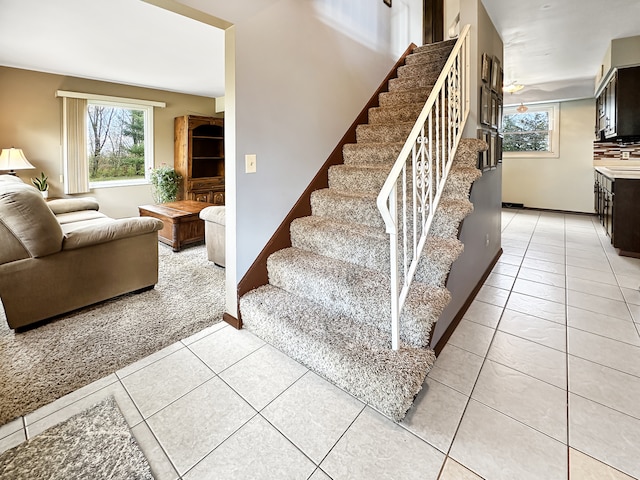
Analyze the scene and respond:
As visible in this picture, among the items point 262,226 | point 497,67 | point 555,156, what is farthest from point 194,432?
point 555,156

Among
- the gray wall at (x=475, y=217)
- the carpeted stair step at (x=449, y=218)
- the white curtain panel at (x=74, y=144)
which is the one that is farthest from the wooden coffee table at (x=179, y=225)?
the gray wall at (x=475, y=217)

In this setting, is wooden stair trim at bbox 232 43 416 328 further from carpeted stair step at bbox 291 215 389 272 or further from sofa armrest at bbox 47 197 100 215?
sofa armrest at bbox 47 197 100 215

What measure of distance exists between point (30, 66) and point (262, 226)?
4606mm

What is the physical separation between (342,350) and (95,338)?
1701 mm

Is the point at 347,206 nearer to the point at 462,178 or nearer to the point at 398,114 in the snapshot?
the point at 462,178

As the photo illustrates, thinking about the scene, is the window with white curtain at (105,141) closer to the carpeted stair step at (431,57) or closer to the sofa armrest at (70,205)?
the sofa armrest at (70,205)

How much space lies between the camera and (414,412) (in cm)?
159

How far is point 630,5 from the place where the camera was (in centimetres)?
331

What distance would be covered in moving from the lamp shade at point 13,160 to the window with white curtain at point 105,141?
2.28 ft

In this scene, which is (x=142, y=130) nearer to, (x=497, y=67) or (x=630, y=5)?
(x=497, y=67)

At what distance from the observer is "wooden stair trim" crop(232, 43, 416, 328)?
235 cm

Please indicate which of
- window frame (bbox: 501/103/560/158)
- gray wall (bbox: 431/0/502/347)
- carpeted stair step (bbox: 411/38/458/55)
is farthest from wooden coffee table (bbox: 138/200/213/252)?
window frame (bbox: 501/103/560/158)

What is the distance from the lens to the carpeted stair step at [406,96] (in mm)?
3355

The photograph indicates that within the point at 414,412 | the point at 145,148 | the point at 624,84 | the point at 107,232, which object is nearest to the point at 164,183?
the point at 145,148
